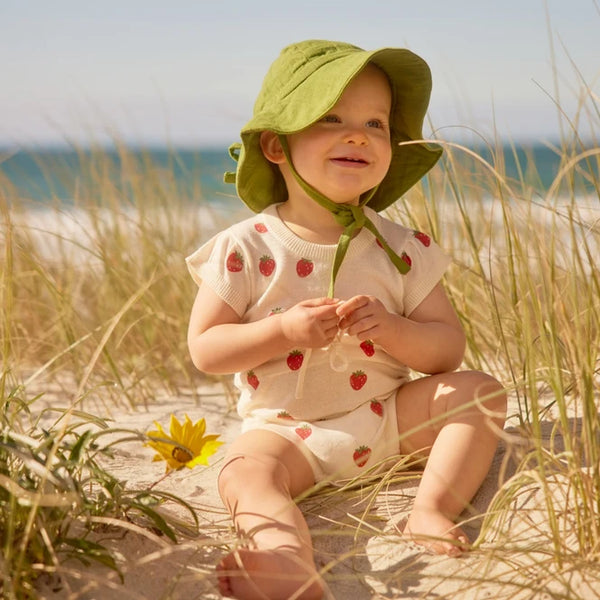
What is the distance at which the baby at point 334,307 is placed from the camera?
188cm

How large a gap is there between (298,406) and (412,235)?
0.53 meters

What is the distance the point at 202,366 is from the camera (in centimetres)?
199

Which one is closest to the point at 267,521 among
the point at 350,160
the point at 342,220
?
the point at 342,220

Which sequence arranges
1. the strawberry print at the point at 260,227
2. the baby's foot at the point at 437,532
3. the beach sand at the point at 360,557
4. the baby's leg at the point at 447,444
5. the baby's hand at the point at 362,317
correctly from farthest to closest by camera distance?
1. the strawberry print at the point at 260,227
2. the baby's hand at the point at 362,317
3. the baby's leg at the point at 447,444
4. the baby's foot at the point at 437,532
5. the beach sand at the point at 360,557

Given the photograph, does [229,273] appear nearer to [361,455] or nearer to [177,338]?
[361,455]

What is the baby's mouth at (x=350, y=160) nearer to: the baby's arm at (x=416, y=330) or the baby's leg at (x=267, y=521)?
the baby's arm at (x=416, y=330)

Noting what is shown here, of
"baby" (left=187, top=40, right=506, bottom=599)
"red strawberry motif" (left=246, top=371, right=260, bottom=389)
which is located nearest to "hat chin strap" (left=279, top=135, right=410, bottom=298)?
"baby" (left=187, top=40, right=506, bottom=599)

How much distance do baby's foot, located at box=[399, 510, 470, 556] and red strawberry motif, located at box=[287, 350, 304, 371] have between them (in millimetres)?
433

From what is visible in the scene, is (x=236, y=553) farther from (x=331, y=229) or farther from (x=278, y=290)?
(x=331, y=229)

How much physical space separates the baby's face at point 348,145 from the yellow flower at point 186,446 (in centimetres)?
62

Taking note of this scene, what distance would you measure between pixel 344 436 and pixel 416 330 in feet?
0.97

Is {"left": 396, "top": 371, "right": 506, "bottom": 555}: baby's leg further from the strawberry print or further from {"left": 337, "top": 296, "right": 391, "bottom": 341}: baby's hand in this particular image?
the strawberry print

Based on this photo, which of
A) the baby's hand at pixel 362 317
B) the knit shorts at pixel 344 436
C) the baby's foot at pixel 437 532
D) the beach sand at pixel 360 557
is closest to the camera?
the beach sand at pixel 360 557

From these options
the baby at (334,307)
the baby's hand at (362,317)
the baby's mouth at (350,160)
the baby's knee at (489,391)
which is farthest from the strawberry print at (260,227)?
the baby's knee at (489,391)
